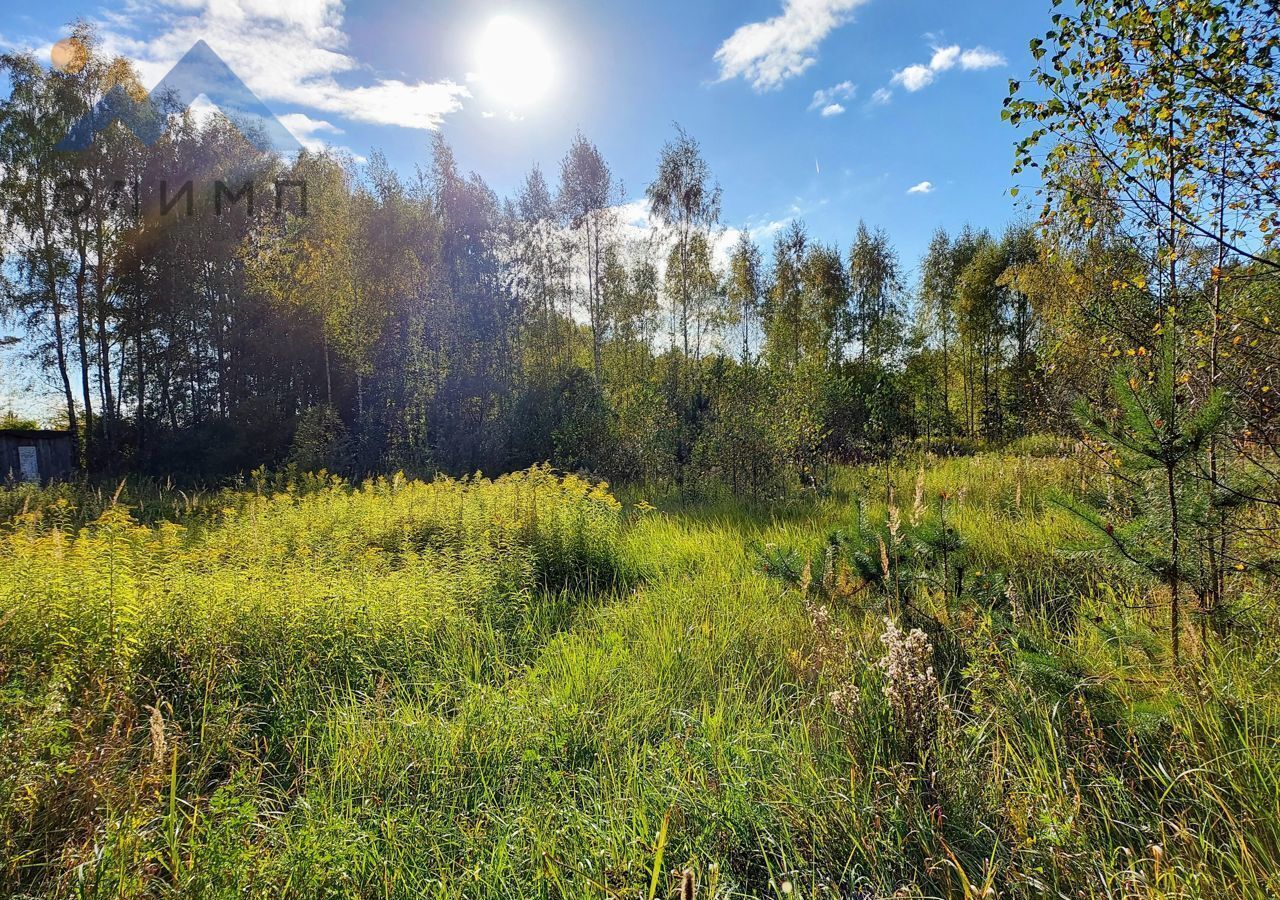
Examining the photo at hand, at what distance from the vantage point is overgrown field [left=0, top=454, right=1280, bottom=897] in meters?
1.56

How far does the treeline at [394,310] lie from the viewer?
43.6 ft

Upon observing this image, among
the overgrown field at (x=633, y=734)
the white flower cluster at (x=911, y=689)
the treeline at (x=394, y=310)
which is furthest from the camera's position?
the treeline at (x=394, y=310)

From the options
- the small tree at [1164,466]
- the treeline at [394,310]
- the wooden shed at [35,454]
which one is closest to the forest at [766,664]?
the small tree at [1164,466]

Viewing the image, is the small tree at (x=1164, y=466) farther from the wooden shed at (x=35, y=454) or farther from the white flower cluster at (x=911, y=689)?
the wooden shed at (x=35, y=454)

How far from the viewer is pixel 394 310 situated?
48.8 ft

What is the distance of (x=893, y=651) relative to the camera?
72.9 inches

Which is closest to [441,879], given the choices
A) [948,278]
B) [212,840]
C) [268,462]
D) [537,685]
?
[212,840]

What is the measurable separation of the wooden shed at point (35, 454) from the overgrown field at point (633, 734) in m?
15.6

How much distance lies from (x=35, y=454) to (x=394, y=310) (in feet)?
32.3

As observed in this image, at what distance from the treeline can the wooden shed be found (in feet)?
2.37

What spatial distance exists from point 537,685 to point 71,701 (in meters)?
1.88

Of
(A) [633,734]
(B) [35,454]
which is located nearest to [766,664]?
(A) [633,734]

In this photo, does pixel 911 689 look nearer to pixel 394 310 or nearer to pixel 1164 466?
pixel 1164 466

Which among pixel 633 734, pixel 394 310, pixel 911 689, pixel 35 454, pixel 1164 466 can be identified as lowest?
pixel 633 734
